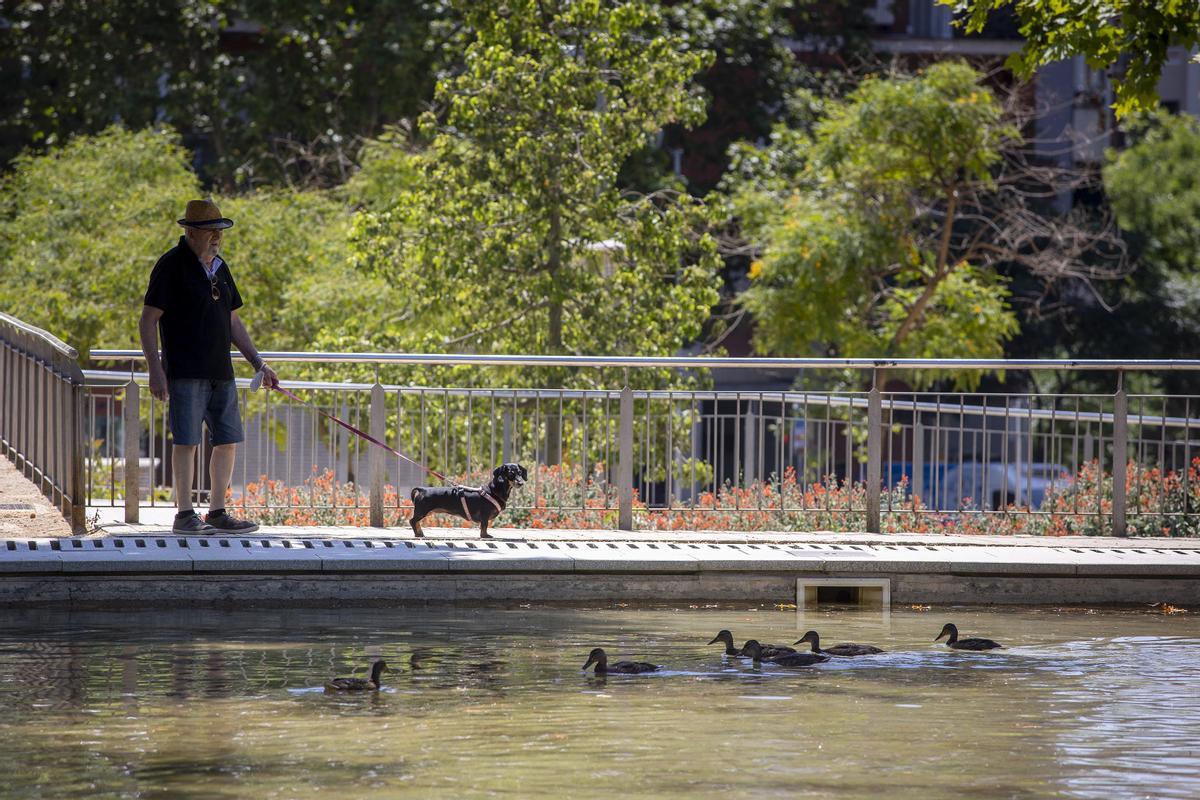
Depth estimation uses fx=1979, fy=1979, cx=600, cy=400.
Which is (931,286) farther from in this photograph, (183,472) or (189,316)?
(189,316)

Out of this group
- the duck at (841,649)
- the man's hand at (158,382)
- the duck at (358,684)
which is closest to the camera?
the duck at (358,684)

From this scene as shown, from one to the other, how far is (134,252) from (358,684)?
1707 cm

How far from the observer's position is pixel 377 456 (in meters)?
13.9

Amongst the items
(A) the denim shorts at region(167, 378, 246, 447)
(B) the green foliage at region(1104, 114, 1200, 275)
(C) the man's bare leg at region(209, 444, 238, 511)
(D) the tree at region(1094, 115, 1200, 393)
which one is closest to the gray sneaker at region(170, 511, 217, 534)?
(C) the man's bare leg at region(209, 444, 238, 511)

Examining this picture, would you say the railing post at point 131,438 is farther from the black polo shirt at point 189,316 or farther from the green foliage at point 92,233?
the green foliage at point 92,233

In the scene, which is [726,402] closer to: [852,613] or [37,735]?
[852,613]

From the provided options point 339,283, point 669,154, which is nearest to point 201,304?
point 339,283

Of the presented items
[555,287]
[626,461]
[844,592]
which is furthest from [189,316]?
[555,287]

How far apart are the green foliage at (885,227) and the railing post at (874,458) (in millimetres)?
12311

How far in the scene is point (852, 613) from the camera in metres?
12.1

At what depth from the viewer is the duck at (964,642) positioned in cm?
1050

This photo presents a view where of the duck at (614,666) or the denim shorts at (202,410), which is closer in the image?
the duck at (614,666)

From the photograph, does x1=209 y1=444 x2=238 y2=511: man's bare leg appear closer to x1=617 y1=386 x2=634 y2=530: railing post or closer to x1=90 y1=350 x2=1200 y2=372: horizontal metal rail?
x1=90 y1=350 x2=1200 y2=372: horizontal metal rail

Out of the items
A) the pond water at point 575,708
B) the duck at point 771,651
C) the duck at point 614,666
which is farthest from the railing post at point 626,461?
the duck at point 614,666
